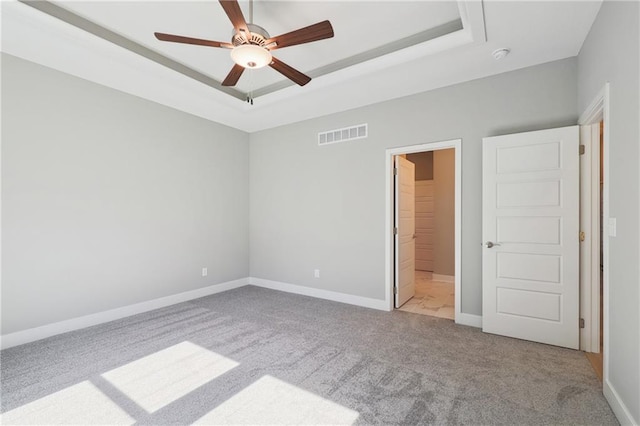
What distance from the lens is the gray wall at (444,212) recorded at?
5828 millimetres

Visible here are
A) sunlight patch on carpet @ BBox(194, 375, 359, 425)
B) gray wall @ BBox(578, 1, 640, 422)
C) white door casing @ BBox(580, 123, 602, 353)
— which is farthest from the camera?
white door casing @ BBox(580, 123, 602, 353)

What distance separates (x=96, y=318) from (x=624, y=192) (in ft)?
17.0

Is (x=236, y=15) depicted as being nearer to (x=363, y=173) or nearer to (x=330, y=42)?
(x=330, y=42)

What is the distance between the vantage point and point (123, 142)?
3809 millimetres

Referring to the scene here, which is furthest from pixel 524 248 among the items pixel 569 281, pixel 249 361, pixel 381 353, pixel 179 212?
pixel 179 212

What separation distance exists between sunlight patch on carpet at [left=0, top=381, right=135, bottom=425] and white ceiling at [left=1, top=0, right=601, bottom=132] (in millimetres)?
3070

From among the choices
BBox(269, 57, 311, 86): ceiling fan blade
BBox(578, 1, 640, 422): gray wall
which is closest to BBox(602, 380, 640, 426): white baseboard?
BBox(578, 1, 640, 422): gray wall

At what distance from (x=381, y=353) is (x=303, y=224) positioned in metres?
2.60

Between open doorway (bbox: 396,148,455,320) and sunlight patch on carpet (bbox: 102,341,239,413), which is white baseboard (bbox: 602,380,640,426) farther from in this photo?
sunlight patch on carpet (bbox: 102,341,239,413)

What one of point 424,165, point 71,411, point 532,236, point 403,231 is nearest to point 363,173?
point 403,231

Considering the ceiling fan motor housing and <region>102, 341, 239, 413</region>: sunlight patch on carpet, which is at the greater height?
the ceiling fan motor housing

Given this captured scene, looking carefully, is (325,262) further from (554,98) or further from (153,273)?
(554,98)

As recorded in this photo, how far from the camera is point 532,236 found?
9.86 ft

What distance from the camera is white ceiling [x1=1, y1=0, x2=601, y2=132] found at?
248 cm
